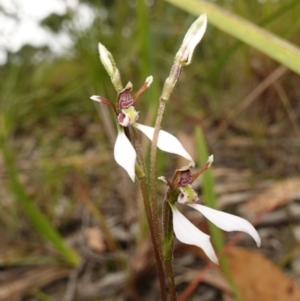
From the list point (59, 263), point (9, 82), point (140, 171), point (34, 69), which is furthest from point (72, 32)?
point (34, 69)

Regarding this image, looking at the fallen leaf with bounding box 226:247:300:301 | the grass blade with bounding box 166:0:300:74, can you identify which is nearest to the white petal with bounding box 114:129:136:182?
the grass blade with bounding box 166:0:300:74

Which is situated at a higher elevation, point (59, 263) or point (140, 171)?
point (59, 263)

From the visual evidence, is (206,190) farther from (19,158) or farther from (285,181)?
(19,158)

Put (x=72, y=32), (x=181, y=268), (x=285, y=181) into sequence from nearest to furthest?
(x=181, y=268) < (x=285, y=181) < (x=72, y=32)

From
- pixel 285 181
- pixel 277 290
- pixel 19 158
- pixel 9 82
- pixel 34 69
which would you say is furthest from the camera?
pixel 34 69

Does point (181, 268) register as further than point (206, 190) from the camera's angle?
Yes

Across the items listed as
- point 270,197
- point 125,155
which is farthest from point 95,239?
point 125,155

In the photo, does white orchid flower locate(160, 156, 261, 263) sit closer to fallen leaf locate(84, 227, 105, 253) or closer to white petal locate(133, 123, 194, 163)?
white petal locate(133, 123, 194, 163)

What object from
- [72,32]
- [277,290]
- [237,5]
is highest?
[237,5]
